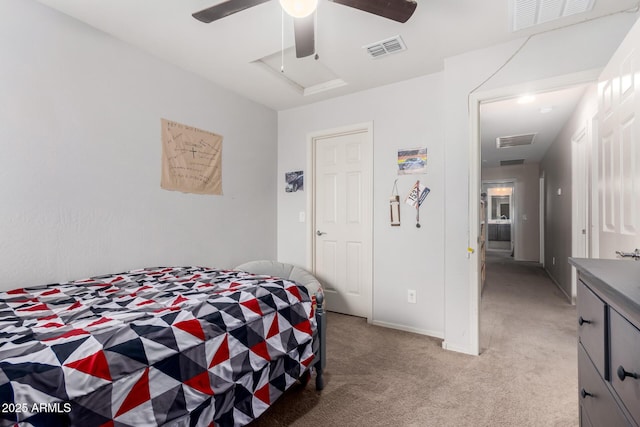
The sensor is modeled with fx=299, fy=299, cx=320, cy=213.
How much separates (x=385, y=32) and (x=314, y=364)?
230cm

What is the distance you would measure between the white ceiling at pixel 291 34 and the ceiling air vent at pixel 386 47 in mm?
47

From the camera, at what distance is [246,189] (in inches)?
130

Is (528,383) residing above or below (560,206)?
below

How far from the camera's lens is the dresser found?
69 cm

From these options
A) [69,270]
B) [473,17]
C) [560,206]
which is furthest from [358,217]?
[560,206]

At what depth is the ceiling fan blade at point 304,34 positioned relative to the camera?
162 cm

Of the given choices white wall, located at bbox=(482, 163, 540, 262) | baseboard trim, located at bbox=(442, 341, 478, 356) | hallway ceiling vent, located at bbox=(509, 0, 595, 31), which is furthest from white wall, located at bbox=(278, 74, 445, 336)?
white wall, located at bbox=(482, 163, 540, 262)

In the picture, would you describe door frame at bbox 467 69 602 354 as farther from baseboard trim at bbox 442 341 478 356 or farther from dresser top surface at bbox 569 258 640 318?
dresser top surface at bbox 569 258 640 318

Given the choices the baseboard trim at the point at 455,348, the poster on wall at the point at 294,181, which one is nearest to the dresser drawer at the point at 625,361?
the baseboard trim at the point at 455,348

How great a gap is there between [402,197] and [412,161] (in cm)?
36

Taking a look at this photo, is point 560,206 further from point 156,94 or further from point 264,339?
point 156,94

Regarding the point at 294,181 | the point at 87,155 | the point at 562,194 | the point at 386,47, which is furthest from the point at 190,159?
the point at 562,194

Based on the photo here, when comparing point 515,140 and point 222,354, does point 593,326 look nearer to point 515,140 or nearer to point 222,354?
point 222,354

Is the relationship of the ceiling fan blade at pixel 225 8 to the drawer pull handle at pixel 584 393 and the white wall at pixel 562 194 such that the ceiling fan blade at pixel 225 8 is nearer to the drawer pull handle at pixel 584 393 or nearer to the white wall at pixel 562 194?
the drawer pull handle at pixel 584 393
